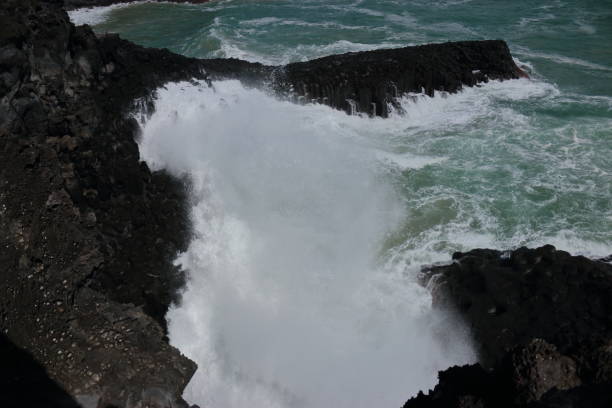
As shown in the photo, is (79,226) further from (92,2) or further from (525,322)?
(92,2)

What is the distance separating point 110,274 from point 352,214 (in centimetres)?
621

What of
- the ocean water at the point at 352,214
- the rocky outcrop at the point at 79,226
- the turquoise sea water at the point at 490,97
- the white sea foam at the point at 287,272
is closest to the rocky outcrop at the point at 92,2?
the turquoise sea water at the point at 490,97

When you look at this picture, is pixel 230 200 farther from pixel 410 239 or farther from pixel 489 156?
pixel 489 156

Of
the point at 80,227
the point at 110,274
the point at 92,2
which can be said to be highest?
the point at 92,2

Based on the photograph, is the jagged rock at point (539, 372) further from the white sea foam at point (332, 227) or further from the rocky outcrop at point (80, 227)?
the white sea foam at point (332, 227)

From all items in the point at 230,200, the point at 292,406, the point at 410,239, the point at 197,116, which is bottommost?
the point at 292,406

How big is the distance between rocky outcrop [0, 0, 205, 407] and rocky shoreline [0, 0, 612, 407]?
0.07 ft

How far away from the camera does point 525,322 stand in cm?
898

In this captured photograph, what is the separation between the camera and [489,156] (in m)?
15.9

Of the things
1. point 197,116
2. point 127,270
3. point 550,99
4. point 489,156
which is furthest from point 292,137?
point 550,99

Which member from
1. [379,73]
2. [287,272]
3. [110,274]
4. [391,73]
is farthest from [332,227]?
[391,73]

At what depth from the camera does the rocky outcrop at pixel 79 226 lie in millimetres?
7180

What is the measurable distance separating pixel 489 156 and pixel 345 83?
6.06m

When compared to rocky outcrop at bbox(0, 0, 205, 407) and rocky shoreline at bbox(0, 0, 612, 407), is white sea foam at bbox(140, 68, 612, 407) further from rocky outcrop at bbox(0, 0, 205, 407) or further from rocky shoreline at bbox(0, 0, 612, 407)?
rocky outcrop at bbox(0, 0, 205, 407)
